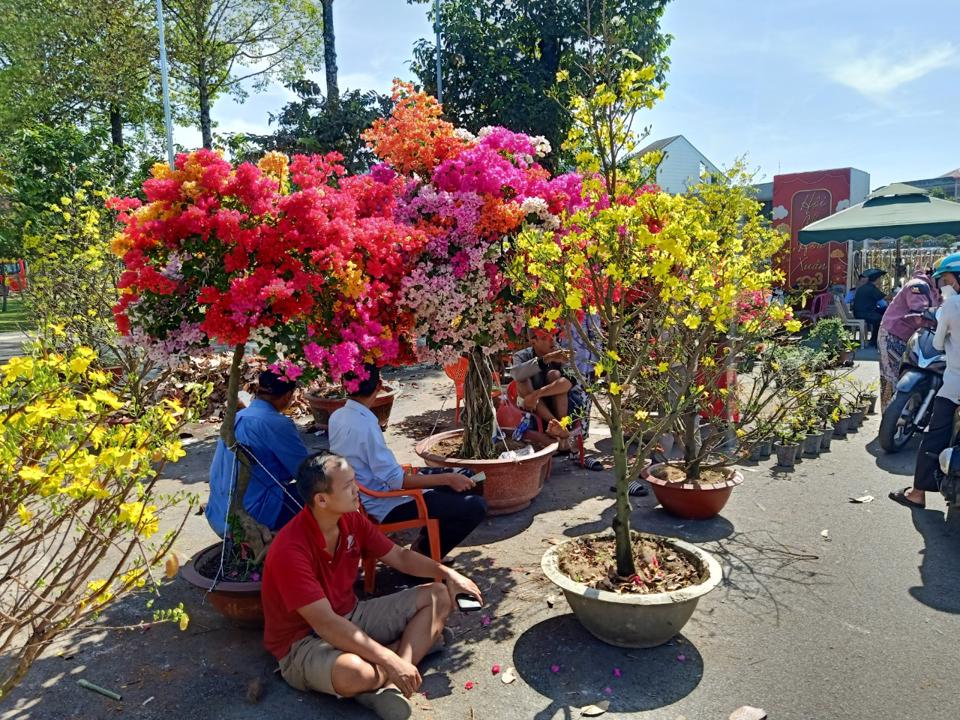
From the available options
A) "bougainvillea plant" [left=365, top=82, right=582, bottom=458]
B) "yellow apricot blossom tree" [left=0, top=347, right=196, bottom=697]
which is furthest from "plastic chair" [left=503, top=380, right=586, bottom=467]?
"yellow apricot blossom tree" [left=0, top=347, right=196, bottom=697]

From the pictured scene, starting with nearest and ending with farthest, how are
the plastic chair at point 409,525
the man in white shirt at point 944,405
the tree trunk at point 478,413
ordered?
the plastic chair at point 409,525 → the man in white shirt at point 944,405 → the tree trunk at point 478,413

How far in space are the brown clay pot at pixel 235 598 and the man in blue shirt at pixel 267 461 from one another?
0.37 metres

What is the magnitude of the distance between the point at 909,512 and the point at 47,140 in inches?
741

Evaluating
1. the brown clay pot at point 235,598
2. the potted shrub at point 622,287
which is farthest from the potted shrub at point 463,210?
the brown clay pot at point 235,598

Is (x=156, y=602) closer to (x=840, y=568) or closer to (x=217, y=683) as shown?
(x=217, y=683)

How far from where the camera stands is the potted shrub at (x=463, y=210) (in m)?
4.10

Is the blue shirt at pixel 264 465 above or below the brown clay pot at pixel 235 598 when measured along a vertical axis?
above

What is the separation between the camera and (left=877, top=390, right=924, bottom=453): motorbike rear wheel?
6332 millimetres

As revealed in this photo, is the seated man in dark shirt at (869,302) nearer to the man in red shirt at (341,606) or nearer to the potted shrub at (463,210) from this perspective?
the potted shrub at (463,210)

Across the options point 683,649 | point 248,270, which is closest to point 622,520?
point 683,649

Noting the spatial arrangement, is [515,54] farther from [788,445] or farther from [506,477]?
[506,477]

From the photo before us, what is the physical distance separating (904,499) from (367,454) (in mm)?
4355

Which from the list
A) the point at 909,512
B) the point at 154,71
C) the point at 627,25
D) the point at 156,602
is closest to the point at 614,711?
the point at 156,602

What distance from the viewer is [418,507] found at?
3.85 meters
